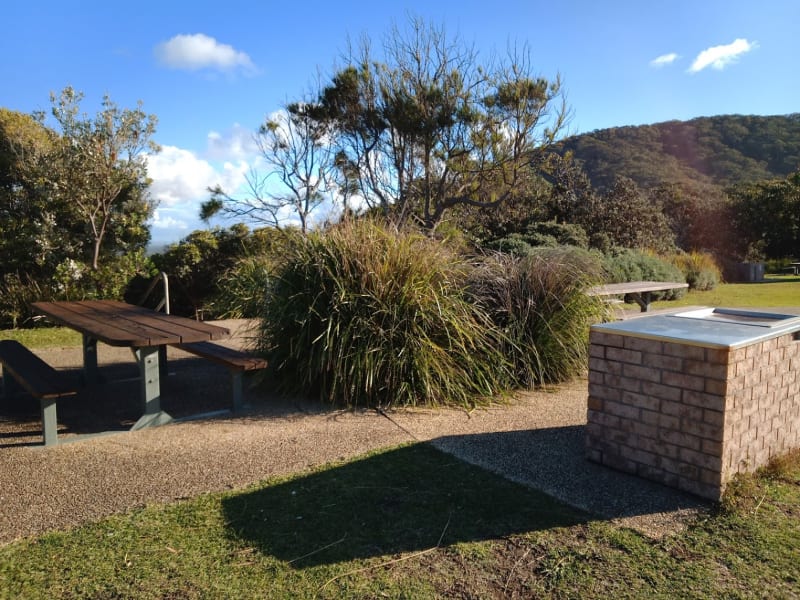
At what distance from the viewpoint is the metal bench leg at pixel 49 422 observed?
3994mm

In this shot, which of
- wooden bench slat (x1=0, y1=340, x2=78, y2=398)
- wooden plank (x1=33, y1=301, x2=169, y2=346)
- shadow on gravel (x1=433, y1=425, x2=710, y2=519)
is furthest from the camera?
wooden plank (x1=33, y1=301, x2=169, y2=346)

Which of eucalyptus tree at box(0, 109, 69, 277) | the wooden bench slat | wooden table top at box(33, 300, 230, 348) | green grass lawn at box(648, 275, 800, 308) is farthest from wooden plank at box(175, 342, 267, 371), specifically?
green grass lawn at box(648, 275, 800, 308)

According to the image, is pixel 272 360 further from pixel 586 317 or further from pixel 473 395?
pixel 586 317

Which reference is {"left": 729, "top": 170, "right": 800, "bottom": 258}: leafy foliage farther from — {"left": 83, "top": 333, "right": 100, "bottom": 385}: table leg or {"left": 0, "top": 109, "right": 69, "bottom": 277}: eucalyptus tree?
{"left": 83, "top": 333, "right": 100, "bottom": 385}: table leg

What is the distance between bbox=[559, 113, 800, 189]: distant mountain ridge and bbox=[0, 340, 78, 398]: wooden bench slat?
4235 cm

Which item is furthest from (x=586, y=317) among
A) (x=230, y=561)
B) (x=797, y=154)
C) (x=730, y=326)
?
(x=797, y=154)

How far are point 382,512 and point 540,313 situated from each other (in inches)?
130

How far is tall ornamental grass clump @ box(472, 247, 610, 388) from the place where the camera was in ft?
18.8

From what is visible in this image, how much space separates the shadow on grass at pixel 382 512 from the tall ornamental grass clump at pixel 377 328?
1.42 m

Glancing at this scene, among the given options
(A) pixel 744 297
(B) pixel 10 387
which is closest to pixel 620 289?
(B) pixel 10 387

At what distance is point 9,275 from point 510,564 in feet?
36.1

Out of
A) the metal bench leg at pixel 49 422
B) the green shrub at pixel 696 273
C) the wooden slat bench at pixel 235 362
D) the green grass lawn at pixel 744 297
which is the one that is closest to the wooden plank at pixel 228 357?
the wooden slat bench at pixel 235 362

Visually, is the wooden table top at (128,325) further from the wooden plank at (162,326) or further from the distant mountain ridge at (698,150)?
the distant mountain ridge at (698,150)

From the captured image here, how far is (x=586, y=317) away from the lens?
6.02 m
